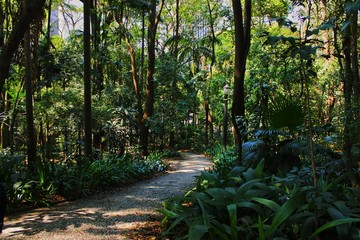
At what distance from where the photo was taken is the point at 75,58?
1259 centimetres

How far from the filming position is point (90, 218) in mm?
5090

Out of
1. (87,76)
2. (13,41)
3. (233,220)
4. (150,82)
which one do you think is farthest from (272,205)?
(150,82)

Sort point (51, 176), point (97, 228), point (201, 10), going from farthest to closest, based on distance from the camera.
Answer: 1. point (201, 10)
2. point (51, 176)
3. point (97, 228)

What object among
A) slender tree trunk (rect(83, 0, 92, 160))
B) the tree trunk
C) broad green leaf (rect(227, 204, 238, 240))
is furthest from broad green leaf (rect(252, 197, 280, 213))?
slender tree trunk (rect(83, 0, 92, 160))

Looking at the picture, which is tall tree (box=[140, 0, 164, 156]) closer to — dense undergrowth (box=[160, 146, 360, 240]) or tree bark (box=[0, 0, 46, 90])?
dense undergrowth (box=[160, 146, 360, 240])

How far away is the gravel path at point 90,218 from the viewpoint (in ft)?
14.3

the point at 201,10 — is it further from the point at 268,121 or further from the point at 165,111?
the point at 268,121

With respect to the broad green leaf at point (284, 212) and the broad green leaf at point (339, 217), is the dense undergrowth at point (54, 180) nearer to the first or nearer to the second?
the broad green leaf at point (284, 212)

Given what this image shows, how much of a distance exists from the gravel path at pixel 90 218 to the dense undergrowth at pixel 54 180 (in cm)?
36

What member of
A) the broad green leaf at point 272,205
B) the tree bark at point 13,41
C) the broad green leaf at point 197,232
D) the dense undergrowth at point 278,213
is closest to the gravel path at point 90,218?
the dense undergrowth at point 278,213

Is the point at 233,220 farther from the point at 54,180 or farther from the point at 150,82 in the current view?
the point at 150,82

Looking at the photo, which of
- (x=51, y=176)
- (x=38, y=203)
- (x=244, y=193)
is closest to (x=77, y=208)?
(x=38, y=203)

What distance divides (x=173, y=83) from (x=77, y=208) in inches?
471

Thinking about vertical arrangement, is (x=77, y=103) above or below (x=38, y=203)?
above
